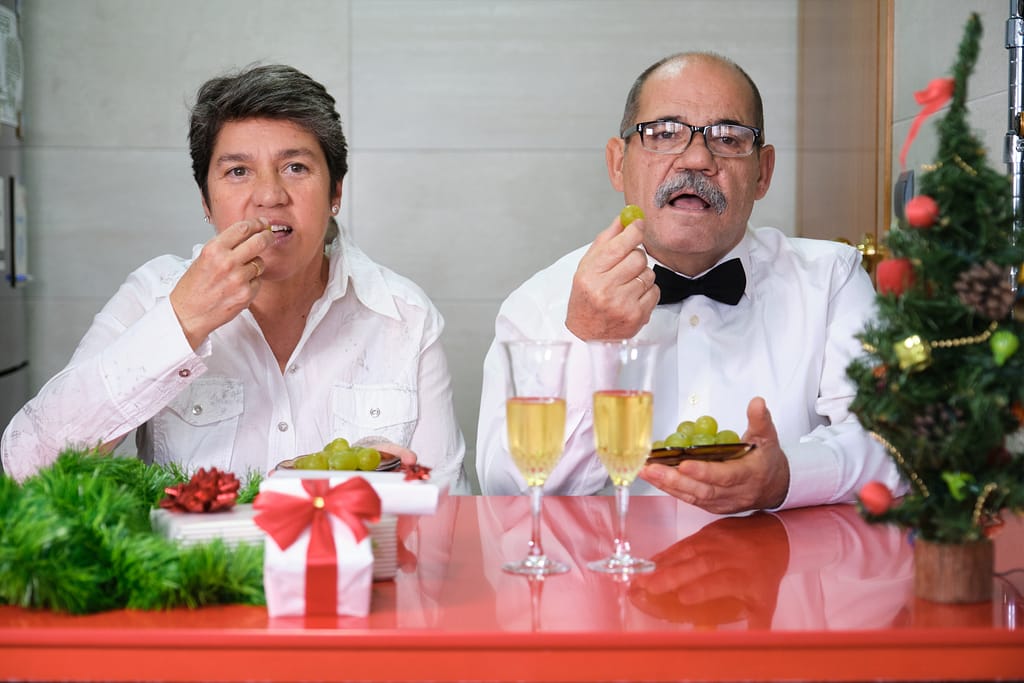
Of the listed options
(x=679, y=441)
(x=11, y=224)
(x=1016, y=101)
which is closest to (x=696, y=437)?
(x=679, y=441)

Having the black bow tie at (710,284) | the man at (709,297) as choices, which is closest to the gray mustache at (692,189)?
the man at (709,297)

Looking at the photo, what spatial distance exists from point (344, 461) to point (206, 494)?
0.23 metres

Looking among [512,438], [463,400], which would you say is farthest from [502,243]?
[512,438]

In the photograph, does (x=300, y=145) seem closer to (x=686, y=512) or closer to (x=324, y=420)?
(x=324, y=420)

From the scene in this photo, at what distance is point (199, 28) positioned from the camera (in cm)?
351

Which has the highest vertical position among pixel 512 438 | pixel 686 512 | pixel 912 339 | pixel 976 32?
pixel 976 32

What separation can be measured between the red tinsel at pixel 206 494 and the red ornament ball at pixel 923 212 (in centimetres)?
73

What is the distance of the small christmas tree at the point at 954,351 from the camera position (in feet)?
3.36

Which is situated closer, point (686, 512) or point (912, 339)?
point (912, 339)

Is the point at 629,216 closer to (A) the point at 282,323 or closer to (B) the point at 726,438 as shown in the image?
(B) the point at 726,438

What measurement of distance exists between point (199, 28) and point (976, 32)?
2.93 metres

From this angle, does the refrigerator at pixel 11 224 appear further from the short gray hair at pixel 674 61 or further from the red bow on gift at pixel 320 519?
the red bow on gift at pixel 320 519

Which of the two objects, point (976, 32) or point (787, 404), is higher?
point (976, 32)

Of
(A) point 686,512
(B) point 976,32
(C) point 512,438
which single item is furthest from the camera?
(A) point 686,512
